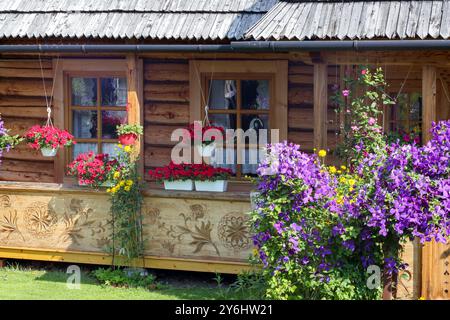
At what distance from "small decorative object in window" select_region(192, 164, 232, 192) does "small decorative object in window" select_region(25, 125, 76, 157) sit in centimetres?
187

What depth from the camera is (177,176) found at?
10.2 meters

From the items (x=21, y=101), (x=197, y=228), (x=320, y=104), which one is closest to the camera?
(x=320, y=104)

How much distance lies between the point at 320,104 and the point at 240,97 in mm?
2434

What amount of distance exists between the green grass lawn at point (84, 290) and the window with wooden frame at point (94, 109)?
222 centimetres

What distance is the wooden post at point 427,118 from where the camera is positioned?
8.85 m

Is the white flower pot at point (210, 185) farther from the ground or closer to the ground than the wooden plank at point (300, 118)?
closer to the ground

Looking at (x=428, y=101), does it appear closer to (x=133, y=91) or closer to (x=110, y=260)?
(x=133, y=91)

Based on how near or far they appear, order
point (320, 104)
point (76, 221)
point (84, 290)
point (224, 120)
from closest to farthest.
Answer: point (320, 104) < point (84, 290) < point (76, 221) < point (224, 120)

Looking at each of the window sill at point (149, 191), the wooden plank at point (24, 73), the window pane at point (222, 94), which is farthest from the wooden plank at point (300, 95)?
the wooden plank at point (24, 73)

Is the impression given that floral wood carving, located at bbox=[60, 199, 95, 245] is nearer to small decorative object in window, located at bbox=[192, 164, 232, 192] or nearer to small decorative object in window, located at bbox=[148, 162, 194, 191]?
small decorative object in window, located at bbox=[148, 162, 194, 191]

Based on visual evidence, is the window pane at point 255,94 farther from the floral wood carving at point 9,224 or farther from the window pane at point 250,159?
the floral wood carving at point 9,224

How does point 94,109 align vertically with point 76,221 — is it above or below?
above

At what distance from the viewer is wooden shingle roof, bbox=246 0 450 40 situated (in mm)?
9055

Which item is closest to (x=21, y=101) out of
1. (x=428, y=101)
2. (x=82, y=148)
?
(x=82, y=148)
